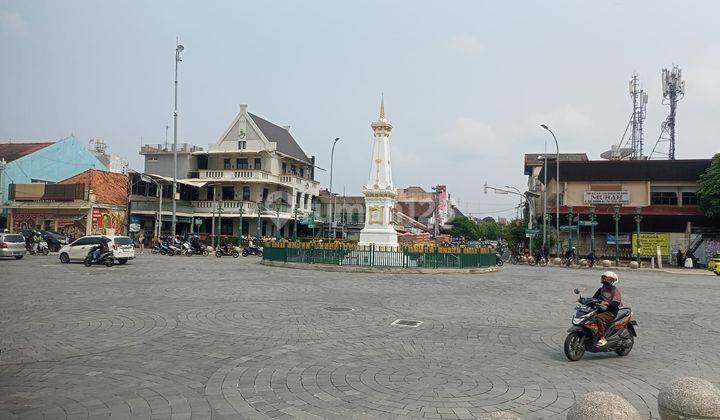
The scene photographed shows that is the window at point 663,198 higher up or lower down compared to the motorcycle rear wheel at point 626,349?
higher up

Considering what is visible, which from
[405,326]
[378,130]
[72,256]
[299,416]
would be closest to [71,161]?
[72,256]

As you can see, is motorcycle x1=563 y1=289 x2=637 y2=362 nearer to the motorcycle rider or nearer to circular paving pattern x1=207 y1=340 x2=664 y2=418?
the motorcycle rider

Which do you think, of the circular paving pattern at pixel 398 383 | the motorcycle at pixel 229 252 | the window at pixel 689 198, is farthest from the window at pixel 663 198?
the circular paving pattern at pixel 398 383

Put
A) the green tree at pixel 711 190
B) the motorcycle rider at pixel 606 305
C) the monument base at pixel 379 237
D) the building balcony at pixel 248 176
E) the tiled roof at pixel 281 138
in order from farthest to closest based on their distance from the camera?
the tiled roof at pixel 281 138
the building balcony at pixel 248 176
the green tree at pixel 711 190
the monument base at pixel 379 237
the motorcycle rider at pixel 606 305

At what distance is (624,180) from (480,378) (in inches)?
1627

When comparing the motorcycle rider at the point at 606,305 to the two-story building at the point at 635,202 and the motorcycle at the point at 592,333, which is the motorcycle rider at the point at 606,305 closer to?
the motorcycle at the point at 592,333

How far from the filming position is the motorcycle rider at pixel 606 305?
7922mm

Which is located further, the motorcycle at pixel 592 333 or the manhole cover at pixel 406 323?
the manhole cover at pixel 406 323

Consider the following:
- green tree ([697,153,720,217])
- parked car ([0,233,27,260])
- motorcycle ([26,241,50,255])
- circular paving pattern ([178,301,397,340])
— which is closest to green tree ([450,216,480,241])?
green tree ([697,153,720,217])

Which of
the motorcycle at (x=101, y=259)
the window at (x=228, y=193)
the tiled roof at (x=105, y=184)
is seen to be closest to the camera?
the motorcycle at (x=101, y=259)

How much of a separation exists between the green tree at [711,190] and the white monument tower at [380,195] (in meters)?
25.2

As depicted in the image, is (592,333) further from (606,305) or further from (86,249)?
(86,249)

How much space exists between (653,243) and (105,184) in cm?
4760

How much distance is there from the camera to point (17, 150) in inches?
1962
